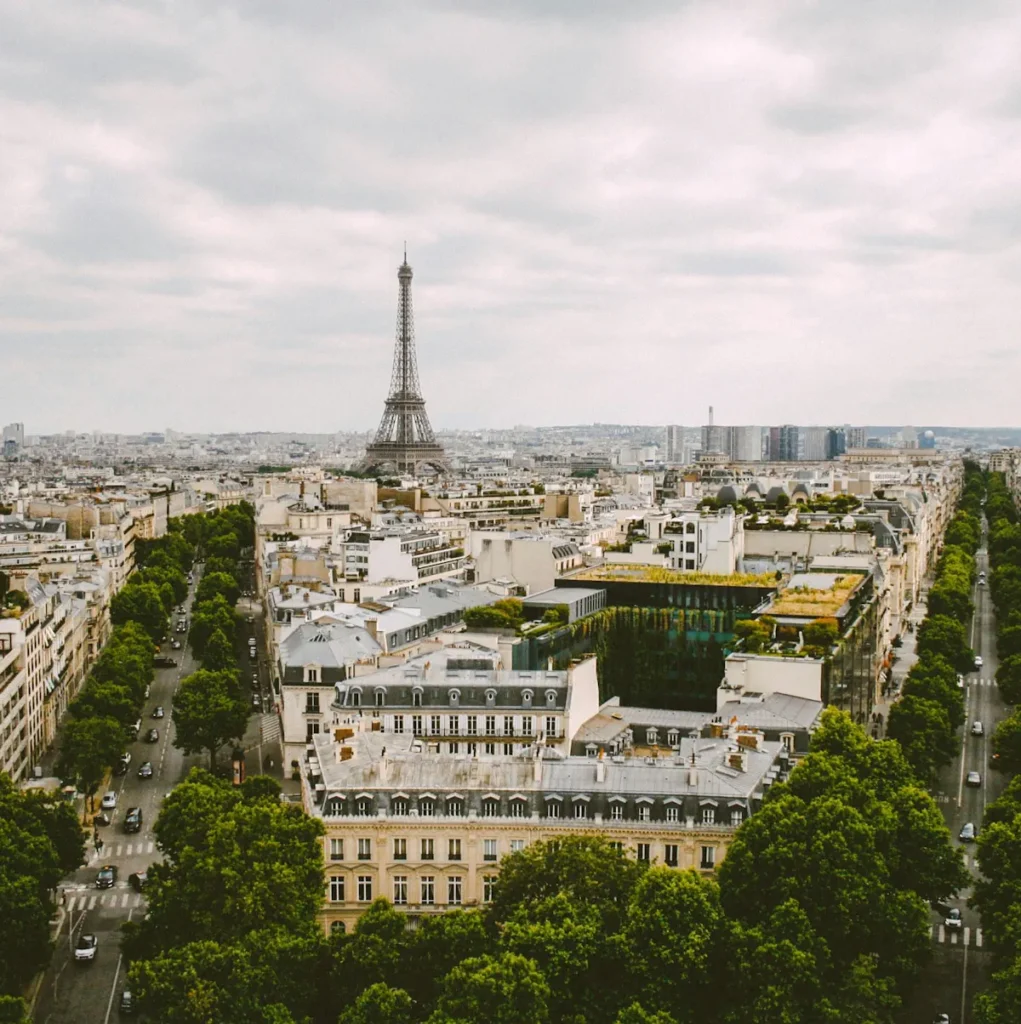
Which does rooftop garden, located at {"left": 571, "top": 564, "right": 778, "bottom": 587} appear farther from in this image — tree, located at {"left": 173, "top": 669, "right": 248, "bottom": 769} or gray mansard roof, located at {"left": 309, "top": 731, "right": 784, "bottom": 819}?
gray mansard roof, located at {"left": 309, "top": 731, "right": 784, "bottom": 819}

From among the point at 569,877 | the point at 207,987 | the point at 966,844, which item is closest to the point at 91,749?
the point at 207,987

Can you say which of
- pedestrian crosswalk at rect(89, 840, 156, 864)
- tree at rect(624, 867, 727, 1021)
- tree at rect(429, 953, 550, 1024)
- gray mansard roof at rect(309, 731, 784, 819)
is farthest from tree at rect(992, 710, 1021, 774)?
pedestrian crosswalk at rect(89, 840, 156, 864)

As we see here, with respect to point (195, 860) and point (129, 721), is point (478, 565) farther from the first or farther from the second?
point (195, 860)

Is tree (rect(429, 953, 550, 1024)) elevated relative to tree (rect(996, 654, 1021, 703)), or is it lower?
lower

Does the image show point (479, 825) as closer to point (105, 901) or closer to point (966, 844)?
point (105, 901)

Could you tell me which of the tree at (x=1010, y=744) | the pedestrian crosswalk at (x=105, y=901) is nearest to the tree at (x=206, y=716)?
the pedestrian crosswalk at (x=105, y=901)
